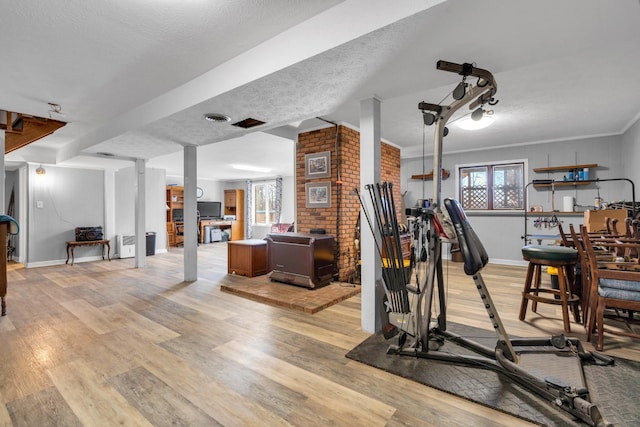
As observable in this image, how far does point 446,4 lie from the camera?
154cm

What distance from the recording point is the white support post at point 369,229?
275cm

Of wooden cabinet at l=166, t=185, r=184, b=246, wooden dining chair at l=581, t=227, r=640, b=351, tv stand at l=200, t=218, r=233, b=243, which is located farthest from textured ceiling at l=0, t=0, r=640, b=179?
tv stand at l=200, t=218, r=233, b=243

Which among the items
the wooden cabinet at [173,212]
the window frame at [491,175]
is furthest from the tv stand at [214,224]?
the window frame at [491,175]

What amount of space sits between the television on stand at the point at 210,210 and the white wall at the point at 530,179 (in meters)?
7.40

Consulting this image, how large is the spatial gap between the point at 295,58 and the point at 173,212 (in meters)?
9.62

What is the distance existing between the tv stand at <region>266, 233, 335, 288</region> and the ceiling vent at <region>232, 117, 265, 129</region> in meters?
1.60

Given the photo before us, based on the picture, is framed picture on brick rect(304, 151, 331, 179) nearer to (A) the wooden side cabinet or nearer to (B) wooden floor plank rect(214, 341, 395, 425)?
(A) the wooden side cabinet

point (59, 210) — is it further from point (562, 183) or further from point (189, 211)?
point (562, 183)

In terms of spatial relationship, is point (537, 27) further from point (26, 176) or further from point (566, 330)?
point (26, 176)

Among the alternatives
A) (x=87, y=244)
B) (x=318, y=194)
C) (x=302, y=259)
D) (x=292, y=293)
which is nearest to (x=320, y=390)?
(x=292, y=293)

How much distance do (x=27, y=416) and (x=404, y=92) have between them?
3.43 meters

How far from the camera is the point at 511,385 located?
1899mm

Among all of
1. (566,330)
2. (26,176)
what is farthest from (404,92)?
(26,176)

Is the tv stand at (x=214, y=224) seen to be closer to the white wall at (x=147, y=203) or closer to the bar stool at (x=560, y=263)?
the white wall at (x=147, y=203)
